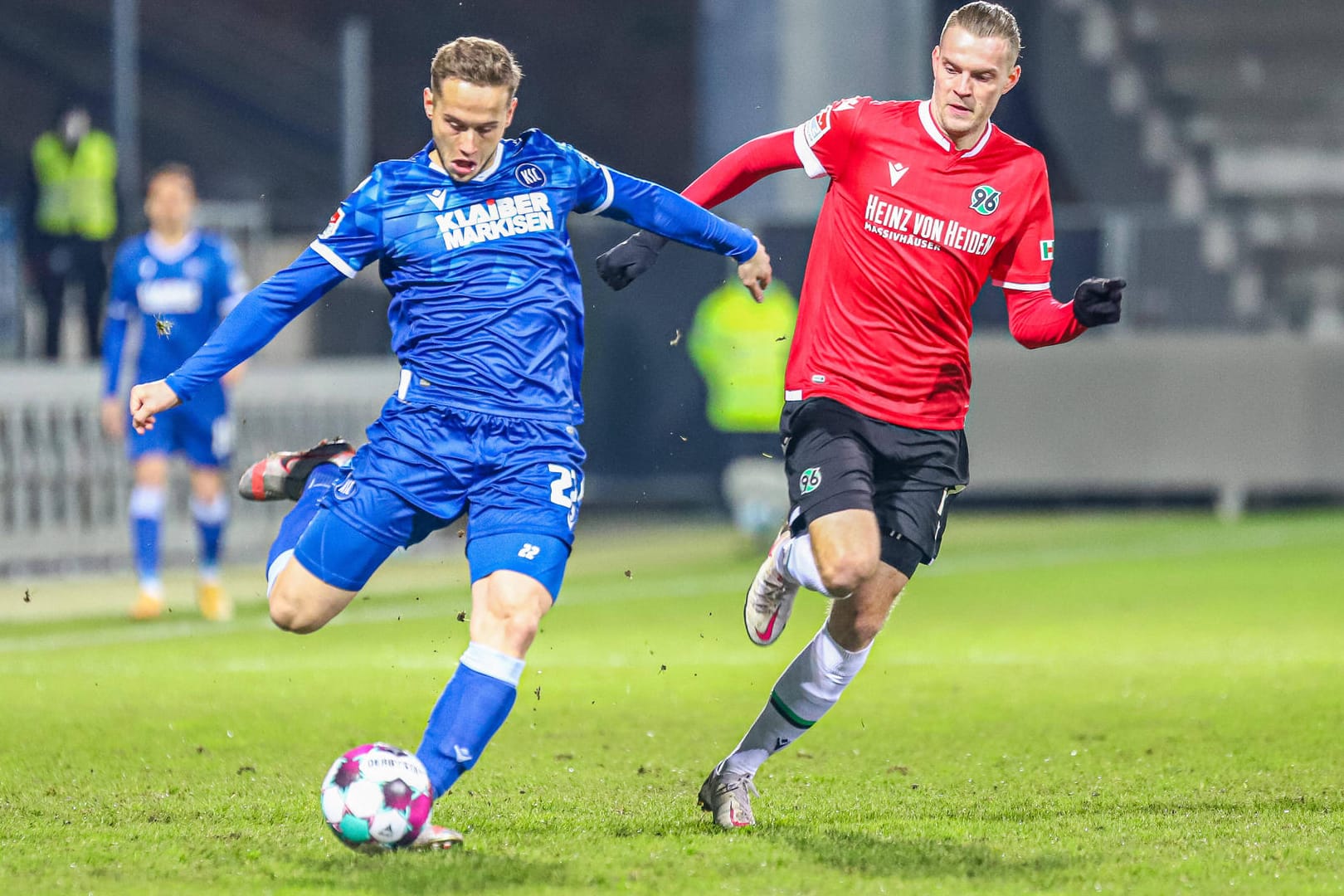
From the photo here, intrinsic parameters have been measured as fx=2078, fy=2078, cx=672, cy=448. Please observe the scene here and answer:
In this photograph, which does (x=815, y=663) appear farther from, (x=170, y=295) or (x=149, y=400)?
(x=170, y=295)

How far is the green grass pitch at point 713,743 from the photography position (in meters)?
5.06

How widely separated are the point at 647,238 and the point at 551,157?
439mm

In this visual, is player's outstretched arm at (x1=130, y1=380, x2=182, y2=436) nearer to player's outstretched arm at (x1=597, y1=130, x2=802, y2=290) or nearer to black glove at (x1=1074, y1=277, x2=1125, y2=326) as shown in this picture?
player's outstretched arm at (x1=597, y1=130, x2=802, y2=290)

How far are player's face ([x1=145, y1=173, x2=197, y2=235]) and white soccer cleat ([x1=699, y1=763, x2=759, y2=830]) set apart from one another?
6.22 meters

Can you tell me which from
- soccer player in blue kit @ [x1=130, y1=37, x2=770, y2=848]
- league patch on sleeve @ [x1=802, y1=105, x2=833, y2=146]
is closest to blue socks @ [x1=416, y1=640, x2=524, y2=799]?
soccer player in blue kit @ [x1=130, y1=37, x2=770, y2=848]

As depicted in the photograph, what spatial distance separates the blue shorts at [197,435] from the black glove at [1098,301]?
6343 mm

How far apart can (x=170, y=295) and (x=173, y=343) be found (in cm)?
26

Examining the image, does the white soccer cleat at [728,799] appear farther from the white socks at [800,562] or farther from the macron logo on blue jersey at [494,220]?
the macron logo on blue jersey at [494,220]

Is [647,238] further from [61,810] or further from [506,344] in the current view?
[61,810]

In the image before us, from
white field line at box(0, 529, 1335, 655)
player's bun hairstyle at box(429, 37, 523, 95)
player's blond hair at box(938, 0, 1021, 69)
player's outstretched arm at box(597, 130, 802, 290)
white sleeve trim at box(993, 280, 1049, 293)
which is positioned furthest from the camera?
white field line at box(0, 529, 1335, 655)

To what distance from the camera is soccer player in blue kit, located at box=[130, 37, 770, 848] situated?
532 cm

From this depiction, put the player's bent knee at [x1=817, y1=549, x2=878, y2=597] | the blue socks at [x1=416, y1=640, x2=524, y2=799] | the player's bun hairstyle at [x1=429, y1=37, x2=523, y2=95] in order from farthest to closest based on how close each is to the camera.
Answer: the player's bent knee at [x1=817, y1=549, x2=878, y2=597] < the player's bun hairstyle at [x1=429, y1=37, x2=523, y2=95] < the blue socks at [x1=416, y1=640, x2=524, y2=799]

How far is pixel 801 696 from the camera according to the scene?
5.74m

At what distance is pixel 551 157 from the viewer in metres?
5.57
